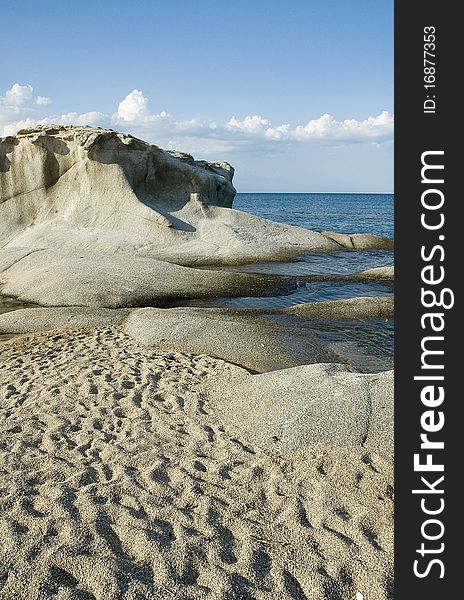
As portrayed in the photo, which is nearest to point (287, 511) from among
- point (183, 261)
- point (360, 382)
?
point (360, 382)

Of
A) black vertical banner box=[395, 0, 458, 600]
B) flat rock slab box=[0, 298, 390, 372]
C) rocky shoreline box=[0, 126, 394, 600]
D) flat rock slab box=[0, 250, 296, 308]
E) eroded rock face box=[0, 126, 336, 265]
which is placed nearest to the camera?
black vertical banner box=[395, 0, 458, 600]

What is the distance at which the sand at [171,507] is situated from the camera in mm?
3949

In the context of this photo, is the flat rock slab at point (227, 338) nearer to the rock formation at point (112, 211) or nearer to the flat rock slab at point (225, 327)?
the flat rock slab at point (225, 327)

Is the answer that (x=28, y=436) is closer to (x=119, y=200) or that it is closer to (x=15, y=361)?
(x=15, y=361)

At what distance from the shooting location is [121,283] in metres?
14.8

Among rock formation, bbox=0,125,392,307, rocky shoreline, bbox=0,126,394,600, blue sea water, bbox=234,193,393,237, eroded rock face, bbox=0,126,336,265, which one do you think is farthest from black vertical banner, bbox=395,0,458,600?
blue sea water, bbox=234,193,393,237

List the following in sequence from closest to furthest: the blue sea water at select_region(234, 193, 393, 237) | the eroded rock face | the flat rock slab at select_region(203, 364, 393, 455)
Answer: the flat rock slab at select_region(203, 364, 393, 455), the eroded rock face, the blue sea water at select_region(234, 193, 393, 237)

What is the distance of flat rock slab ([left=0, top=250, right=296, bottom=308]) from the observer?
14.2m

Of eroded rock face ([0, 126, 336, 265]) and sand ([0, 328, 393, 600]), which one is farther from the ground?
eroded rock face ([0, 126, 336, 265])

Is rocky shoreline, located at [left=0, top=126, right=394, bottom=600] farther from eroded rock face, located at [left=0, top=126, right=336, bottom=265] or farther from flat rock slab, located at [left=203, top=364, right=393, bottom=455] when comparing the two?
eroded rock face, located at [left=0, top=126, right=336, bottom=265]

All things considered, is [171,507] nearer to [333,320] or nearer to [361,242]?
[333,320]

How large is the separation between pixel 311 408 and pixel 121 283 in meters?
9.25

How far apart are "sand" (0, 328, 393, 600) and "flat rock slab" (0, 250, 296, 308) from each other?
6.76m

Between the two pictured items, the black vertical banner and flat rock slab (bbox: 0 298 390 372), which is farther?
flat rock slab (bbox: 0 298 390 372)
